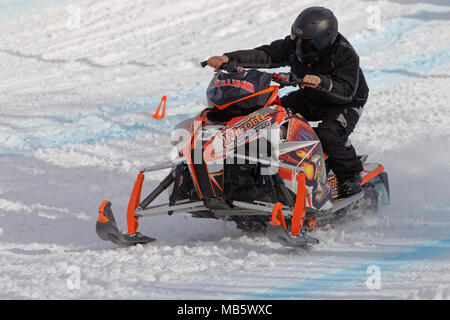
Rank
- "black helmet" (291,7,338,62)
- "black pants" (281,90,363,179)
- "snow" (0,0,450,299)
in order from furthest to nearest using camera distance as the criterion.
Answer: "black pants" (281,90,363,179) < "black helmet" (291,7,338,62) < "snow" (0,0,450,299)

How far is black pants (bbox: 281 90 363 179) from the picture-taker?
511cm

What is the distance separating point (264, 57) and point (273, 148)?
128cm

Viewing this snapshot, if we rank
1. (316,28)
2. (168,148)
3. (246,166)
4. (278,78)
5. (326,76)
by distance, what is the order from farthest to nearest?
(168,148)
(326,76)
(316,28)
(278,78)
(246,166)

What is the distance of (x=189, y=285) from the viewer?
3912 mm

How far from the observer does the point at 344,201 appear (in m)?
5.25

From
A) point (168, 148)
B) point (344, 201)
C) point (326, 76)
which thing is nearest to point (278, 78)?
point (326, 76)

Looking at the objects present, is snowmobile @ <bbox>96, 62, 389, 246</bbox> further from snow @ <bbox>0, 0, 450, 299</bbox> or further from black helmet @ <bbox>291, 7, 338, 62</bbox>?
black helmet @ <bbox>291, 7, 338, 62</bbox>

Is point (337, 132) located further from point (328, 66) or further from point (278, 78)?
point (278, 78)

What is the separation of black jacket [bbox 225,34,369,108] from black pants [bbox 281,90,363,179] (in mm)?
62

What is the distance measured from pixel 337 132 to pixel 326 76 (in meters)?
0.45

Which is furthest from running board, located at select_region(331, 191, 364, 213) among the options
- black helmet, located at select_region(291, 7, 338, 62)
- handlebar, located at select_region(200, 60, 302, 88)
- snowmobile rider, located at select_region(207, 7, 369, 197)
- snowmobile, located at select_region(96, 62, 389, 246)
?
black helmet, located at select_region(291, 7, 338, 62)
